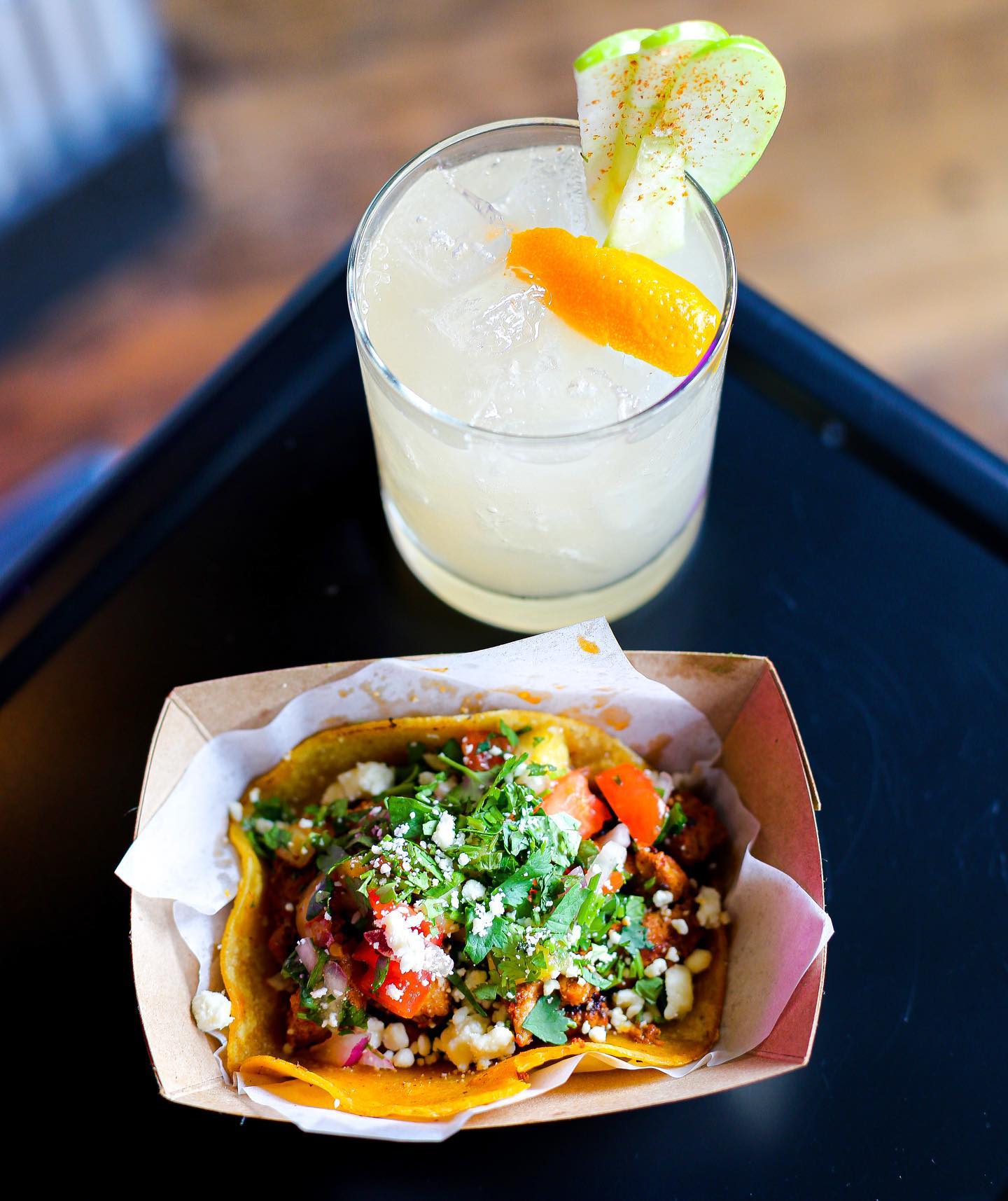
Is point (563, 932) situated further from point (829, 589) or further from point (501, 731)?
point (829, 589)

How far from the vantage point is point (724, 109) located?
0.95 m

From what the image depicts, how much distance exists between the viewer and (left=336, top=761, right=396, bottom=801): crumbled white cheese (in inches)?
43.8

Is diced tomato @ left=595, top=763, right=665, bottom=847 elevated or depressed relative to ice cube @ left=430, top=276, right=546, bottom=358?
depressed

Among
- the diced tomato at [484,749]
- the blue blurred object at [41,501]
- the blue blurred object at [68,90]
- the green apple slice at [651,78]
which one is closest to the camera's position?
the green apple slice at [651,78]

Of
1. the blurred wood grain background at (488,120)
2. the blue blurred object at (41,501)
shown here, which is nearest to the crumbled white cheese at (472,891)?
the blue blurred object at (41,501)

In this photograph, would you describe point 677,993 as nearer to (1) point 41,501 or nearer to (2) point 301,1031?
(2) point 301,1031

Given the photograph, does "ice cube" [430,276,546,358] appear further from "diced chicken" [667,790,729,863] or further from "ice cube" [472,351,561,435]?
"diced chicken" [667,790,729,863]

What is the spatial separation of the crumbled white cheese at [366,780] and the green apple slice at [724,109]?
1.92ft

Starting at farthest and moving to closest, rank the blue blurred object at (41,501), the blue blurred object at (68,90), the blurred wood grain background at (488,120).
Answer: the blurred wood grain background at (488,120) → the blue blurred object at (68,90) → the blue blurred object at (41,501)

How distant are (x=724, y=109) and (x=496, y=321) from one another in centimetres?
25

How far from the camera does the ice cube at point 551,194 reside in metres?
1.10

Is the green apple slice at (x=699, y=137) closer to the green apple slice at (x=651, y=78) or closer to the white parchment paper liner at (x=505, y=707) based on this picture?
the green apple slice at (x=651, y=78)

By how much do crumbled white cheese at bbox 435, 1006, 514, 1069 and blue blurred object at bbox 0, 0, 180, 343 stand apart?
166cm

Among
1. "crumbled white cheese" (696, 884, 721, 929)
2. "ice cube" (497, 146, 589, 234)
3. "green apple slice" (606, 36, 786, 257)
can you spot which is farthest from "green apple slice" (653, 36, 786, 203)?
"crumbled white cheese" (696, 884, 721, 929)
